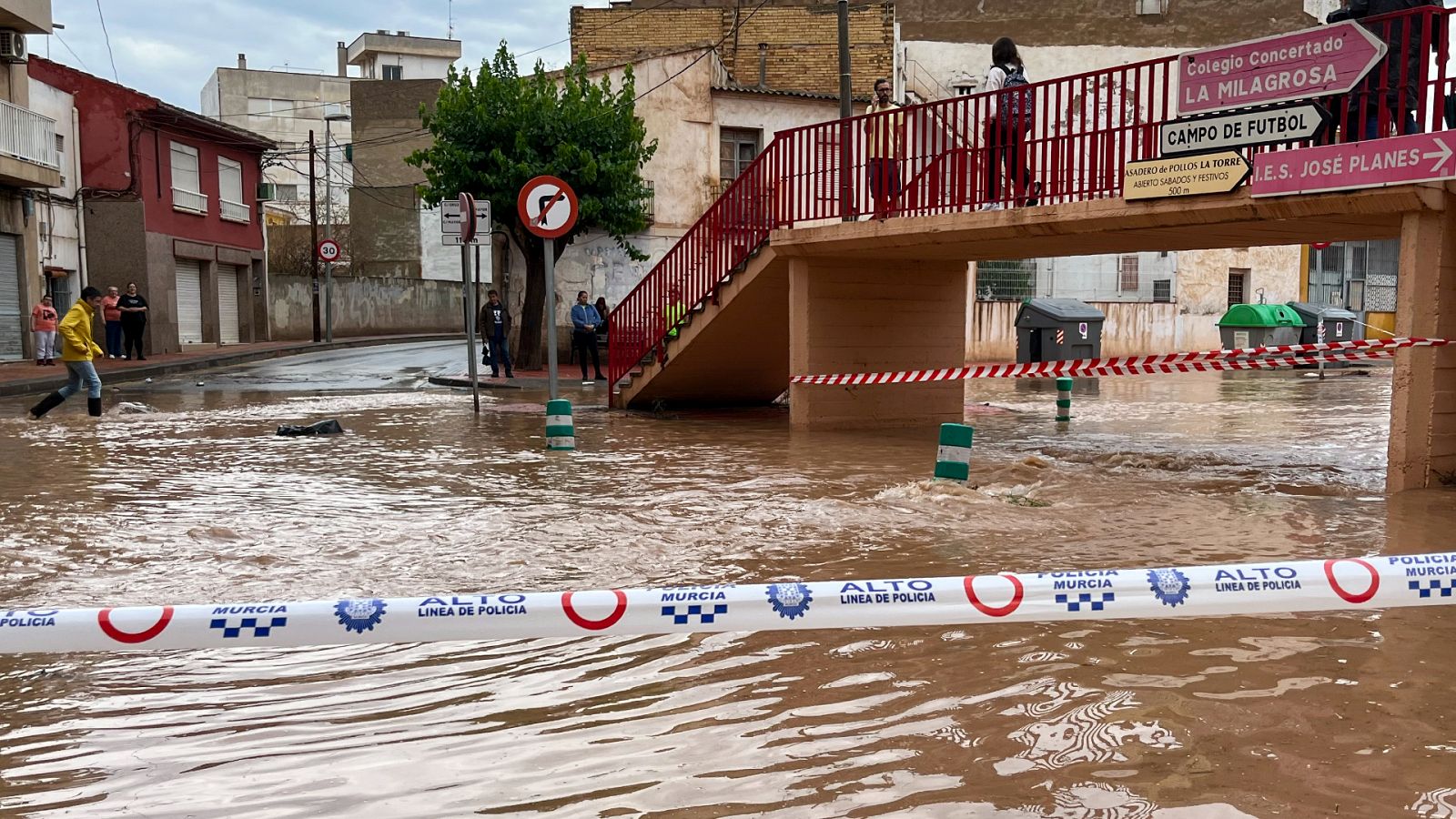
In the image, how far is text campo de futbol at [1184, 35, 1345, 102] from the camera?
26.4 ft

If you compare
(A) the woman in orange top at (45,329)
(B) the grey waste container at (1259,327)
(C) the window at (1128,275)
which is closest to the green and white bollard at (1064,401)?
(B) the grey waste container at (1259,327)

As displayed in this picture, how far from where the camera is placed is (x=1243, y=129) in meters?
8.51

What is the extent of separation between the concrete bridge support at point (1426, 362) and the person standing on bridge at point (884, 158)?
453 centimetres

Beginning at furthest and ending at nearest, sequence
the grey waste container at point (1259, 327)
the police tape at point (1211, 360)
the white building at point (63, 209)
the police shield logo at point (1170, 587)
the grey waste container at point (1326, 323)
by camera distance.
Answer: the grey waste container at point (1326, 323) → the white building at point (63, 209) → the grey waste container at point (1259, 327) → the police tape at point (1211, 360) → the police shield logo at point (1170, 587)

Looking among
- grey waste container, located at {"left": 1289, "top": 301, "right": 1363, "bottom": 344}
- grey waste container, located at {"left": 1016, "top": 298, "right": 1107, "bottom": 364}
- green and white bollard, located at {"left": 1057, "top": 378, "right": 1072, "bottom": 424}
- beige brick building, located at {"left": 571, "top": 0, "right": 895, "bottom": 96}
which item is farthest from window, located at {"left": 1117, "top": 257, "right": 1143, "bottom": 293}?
green and white bollard, located at {"left": 1057, "top": 378, "right": 1072, "bottom": 424}

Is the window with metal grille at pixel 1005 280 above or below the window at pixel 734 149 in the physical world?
below

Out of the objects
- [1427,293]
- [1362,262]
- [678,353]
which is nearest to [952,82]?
[1362,262]

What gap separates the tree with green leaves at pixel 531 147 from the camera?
2420 cm

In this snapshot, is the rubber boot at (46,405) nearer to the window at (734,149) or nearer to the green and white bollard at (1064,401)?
the green and white bollard at (1064,401)

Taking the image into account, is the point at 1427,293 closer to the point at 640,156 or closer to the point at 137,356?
the point at 640,156

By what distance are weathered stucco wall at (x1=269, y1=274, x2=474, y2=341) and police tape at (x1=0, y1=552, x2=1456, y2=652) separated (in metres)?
35.0

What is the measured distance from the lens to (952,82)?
35625mm

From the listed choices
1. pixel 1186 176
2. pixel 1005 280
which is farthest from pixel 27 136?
pixel 1186 176

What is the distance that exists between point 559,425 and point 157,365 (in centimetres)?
1577
